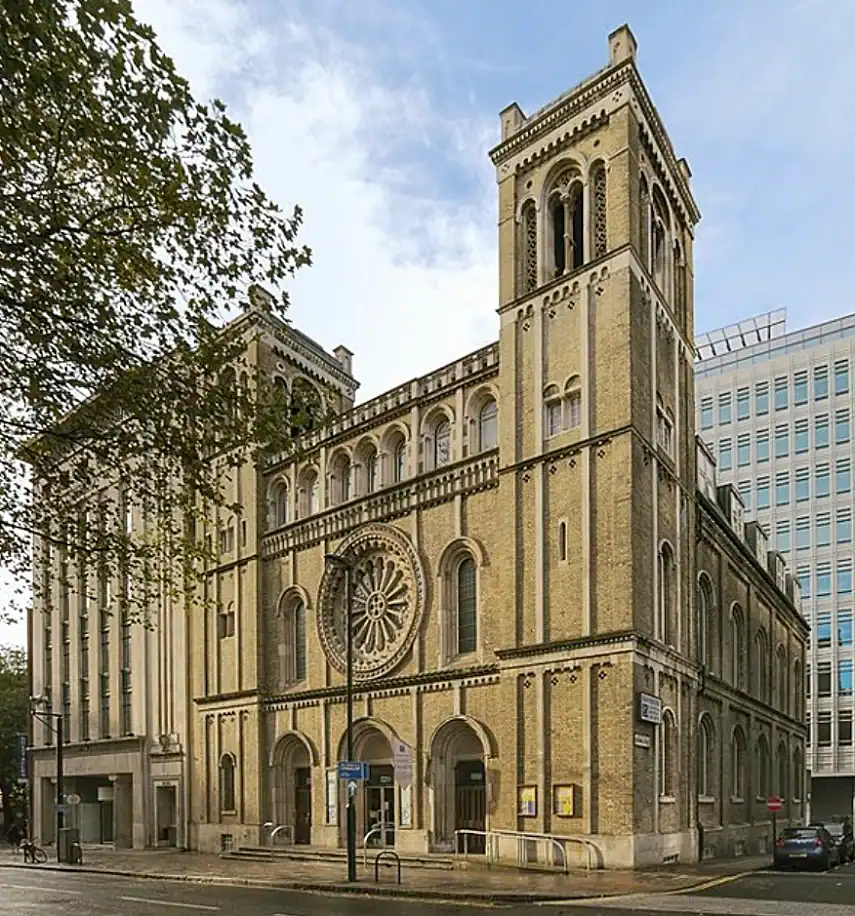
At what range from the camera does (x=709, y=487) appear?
4069cm

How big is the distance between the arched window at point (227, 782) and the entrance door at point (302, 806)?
105 inches

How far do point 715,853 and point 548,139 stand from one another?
2281 cm

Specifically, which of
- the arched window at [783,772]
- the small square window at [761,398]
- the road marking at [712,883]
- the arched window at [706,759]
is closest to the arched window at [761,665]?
the arched window at [783,772]

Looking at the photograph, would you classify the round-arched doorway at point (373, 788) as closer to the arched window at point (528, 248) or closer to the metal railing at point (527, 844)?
the metal railing at point (527, 844)

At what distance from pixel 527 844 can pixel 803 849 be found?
759cm

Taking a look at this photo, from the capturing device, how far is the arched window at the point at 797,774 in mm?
51219

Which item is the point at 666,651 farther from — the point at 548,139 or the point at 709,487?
the point at 548,139

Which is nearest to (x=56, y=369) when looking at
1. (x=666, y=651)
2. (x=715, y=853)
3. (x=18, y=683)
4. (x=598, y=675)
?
(x=598, y=675)

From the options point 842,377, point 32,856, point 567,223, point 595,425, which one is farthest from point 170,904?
point 842,377

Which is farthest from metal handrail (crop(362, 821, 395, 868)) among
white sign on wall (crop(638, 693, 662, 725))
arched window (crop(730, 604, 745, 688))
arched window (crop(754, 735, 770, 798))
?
arched window (crop(754, 735, 770, 798))

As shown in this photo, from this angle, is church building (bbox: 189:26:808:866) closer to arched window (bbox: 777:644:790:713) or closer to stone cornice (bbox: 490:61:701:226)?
stone cornice (bbox: 490:61:701:226)

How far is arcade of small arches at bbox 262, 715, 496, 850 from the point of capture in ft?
105

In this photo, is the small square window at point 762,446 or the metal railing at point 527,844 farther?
the small square window at point 762,446

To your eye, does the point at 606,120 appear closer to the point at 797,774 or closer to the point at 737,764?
the point at 737,764
